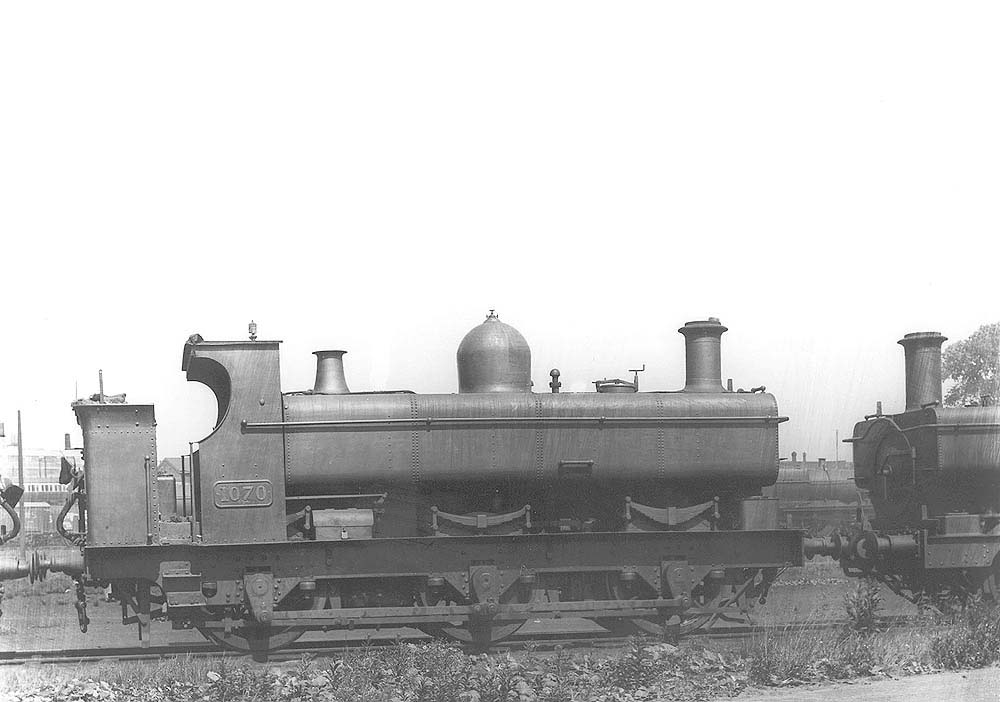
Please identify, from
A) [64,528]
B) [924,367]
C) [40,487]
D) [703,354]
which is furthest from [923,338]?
[40,487]

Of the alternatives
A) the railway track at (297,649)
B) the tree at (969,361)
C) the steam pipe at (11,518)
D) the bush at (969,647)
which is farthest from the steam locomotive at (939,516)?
the tree at (969,361)

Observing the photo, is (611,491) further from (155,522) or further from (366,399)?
Answer: (155,522)

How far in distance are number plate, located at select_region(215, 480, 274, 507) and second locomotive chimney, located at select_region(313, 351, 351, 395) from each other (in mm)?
1440

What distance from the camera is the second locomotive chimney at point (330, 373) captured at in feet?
41.1

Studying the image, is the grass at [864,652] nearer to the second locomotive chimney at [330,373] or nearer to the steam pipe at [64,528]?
the second locomotive chimney at [330,373]

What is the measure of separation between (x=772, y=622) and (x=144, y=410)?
7.94m

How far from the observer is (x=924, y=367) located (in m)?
15.5

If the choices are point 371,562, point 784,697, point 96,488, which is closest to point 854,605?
point 784,697

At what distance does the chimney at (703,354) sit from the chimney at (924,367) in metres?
3.92

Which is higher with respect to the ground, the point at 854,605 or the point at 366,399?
the point at 366,399

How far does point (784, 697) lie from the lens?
30.6 ft

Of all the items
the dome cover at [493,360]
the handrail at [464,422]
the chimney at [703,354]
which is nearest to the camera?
the handrail at [464,422]

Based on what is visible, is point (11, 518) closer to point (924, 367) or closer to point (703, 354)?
point (703, 354)

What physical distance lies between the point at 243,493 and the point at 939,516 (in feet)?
29.8
